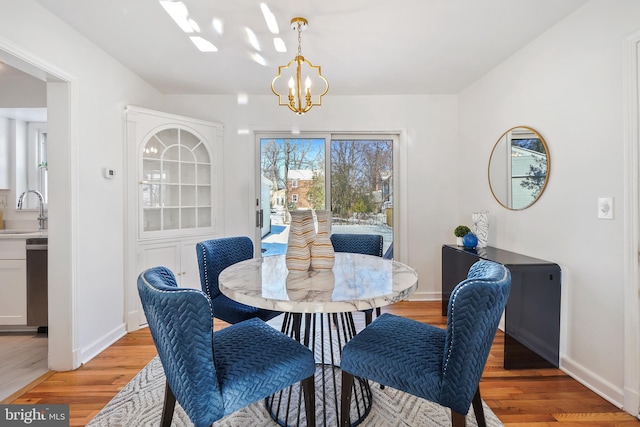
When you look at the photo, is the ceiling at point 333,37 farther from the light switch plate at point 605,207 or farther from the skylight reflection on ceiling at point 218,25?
the light switch plate at point 605,207

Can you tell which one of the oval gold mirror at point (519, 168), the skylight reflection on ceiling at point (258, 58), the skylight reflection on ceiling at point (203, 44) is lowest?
the oval gold mirror at point (519, 168)

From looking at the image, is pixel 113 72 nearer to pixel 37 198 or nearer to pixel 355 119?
pixel 37 198

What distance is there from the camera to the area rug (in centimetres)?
163

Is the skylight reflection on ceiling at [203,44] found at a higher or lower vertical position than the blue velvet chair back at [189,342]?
higher

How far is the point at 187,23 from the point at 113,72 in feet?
3.26

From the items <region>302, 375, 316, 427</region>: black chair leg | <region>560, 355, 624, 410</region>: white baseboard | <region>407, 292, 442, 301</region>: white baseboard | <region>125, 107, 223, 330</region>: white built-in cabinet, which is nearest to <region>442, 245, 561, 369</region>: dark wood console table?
<region>560, 355, 624, 410</region>: white baseboard

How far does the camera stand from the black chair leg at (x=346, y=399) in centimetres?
136

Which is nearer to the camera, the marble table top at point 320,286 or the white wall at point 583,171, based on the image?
the marble table top at point 320,286

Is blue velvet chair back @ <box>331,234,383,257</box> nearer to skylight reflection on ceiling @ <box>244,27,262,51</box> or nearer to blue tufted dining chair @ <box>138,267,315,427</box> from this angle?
blue tufted dining chair @ <box>138,267,315,427</box>

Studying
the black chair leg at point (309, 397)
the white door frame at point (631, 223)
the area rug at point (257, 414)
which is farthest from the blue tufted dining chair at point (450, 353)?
the white door frame at point (631, 223)

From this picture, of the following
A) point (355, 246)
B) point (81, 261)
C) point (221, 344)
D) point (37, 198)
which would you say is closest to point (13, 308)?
point (81, 261)

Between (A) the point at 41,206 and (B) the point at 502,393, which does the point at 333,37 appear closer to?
(B) the point at 502,393

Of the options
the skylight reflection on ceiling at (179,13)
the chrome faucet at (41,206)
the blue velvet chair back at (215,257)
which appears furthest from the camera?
the chrome faucet at (41,206)

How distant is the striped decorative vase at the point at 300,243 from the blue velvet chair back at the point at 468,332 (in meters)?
0.76
